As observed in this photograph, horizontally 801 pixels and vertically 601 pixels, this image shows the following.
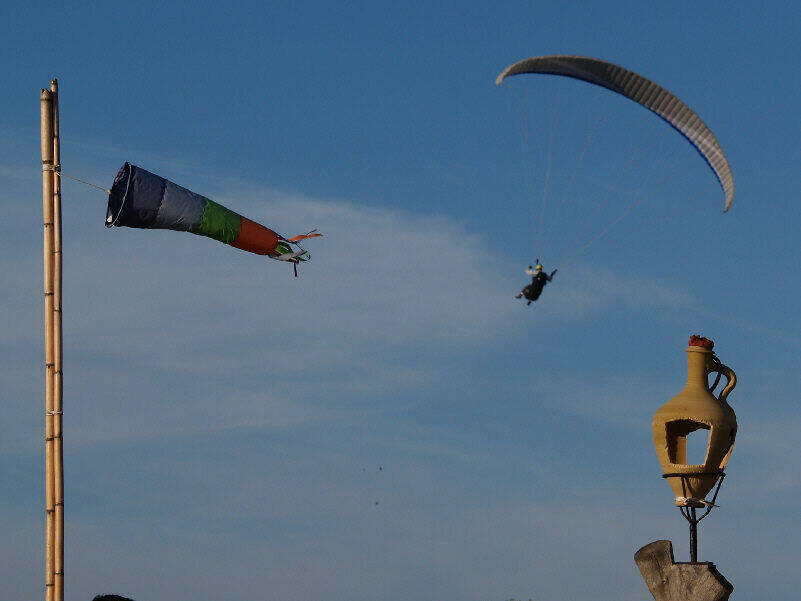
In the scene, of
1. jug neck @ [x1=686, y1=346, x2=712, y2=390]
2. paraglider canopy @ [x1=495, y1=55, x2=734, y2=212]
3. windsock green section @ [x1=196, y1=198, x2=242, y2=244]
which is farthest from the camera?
paraglider canopy @ [x1=495, y1=55, x2=734, y2=212]

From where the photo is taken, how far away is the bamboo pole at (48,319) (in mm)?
18297

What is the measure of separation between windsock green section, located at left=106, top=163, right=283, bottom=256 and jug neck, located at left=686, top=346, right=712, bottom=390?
7.40 meters

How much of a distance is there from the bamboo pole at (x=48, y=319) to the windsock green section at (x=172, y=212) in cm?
194

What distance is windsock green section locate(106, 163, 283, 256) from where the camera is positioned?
70.0 ft

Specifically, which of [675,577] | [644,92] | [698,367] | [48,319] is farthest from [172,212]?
[644,92]

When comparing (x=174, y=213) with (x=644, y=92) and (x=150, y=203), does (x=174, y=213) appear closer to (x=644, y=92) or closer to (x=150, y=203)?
(x=150, y=203)

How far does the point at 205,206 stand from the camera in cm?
2225

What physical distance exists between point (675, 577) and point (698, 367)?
4.27 m

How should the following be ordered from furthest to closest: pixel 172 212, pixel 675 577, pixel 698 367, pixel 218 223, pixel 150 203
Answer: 1. pixel 218 223
2. pixel 698 367
3. pixel 172 212
4. pixel 150 203
5. pixel 675 577

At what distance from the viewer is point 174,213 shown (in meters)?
21.9

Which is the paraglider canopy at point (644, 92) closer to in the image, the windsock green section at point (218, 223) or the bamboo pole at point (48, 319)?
the windsock green section at point (218, 223)

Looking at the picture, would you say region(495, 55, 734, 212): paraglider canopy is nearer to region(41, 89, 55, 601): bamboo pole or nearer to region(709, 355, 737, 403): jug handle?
region(709, 355, 737, 403): jug handle

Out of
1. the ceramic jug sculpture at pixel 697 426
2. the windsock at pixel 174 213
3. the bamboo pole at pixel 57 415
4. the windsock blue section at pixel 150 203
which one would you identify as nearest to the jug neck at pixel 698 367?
the ceramic jug sculpture at pixel 697 426

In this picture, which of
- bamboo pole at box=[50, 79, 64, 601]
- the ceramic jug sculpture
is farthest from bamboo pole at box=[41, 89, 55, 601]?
the ceramic jug sculpture
